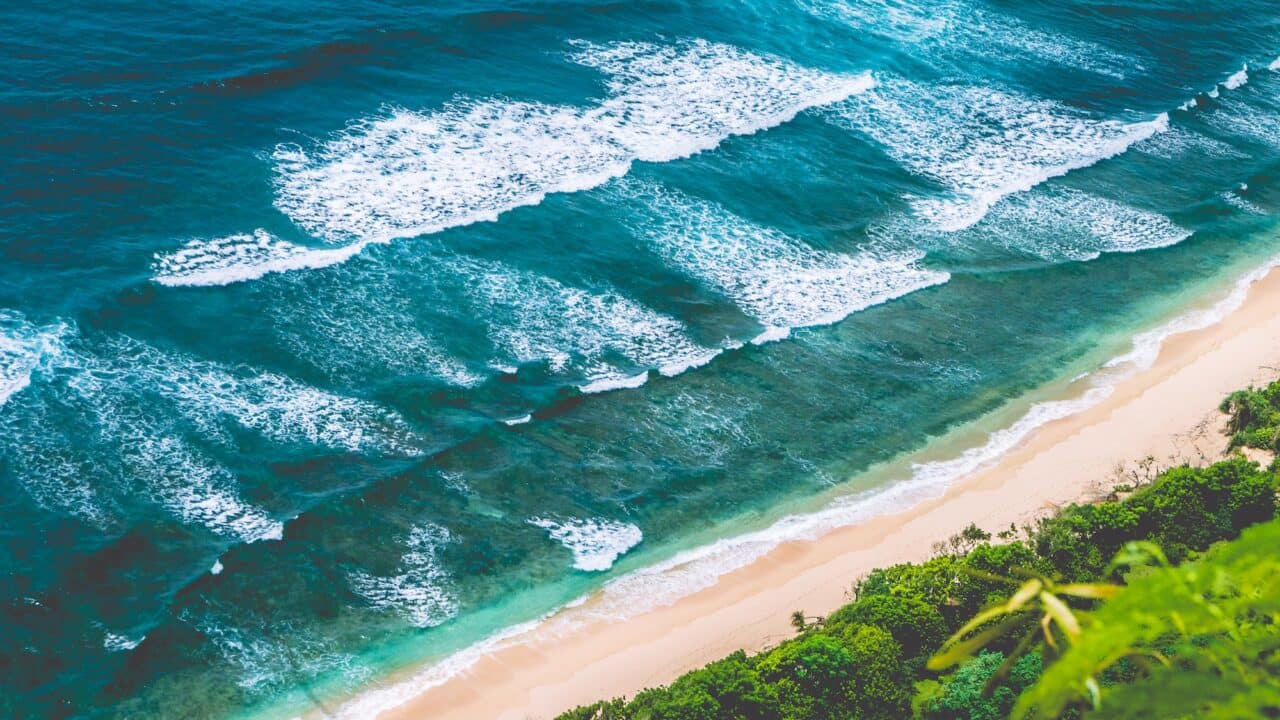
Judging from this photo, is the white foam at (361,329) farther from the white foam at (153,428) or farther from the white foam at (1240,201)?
the white foam at (1240,201)

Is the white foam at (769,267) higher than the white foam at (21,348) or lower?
higher

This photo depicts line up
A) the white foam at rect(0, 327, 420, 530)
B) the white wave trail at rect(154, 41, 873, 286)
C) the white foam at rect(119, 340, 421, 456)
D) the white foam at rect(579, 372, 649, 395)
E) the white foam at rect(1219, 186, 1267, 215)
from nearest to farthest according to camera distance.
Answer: the white foam at rect(0, 327, 420, 530) → the white foam at rect(119, 340, 421, 456) → the white foam at rect(579, 372, 649, 395) → the white wave trail at rect(154, 41, 873, 286) → the white foam at rect(1219, 186, 1267, 215)

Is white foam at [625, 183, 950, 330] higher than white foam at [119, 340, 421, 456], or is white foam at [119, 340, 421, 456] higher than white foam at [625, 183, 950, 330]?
white foam at [625, 183, 950, 330]

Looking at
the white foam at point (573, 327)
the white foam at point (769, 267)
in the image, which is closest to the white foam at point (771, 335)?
the white foam at point (769, 267)

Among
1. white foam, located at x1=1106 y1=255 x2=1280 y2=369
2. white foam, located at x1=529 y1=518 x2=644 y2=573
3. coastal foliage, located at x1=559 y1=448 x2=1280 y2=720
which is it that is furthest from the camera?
white foam, located at x1=1106 y1=255 x2=1280 y2=369

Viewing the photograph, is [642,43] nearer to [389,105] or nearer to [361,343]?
[389,105]

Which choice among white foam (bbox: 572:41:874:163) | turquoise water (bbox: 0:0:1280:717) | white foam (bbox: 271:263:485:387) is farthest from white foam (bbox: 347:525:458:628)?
white foam (bbox: 572:41:874:163)

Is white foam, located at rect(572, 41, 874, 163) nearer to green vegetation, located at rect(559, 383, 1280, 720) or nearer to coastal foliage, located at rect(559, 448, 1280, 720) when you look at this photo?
green vegetation, located at rect(559, 383, 1280, 720)
